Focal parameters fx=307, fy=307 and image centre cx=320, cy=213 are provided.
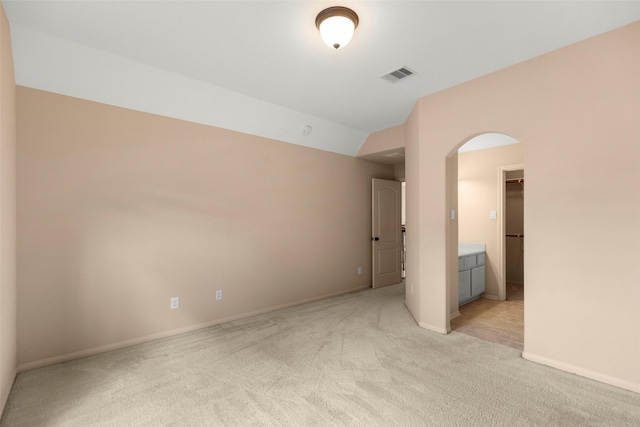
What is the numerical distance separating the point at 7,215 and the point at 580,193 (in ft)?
14.2

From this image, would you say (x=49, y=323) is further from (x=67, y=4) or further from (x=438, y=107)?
(x=438, y=107)

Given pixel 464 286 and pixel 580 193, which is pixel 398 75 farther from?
pixel 464 286

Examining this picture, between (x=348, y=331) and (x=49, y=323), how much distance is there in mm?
2787

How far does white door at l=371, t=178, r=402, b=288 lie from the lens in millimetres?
5598

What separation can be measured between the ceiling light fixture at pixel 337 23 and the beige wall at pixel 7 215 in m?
2.09

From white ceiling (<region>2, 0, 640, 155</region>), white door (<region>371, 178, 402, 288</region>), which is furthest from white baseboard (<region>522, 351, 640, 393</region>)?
white door (<region>371, 178, 402, 288</region>)

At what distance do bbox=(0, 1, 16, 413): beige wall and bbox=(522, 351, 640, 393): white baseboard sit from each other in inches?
157

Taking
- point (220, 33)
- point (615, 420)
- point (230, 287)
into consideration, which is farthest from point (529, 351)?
point (220, 33)

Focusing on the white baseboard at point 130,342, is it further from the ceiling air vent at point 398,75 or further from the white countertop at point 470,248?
the ceiling air vent at point 398,75

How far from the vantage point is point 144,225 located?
314cm

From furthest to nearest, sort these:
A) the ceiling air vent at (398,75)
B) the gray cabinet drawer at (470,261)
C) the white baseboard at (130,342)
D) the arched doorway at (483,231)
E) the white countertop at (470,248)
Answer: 1. the white countertop at (470,248)
2. the gray cabinet drawer at (470,261)
3. the arched doorway at (483,231)
4. the ceiling air vent at (398,75)
5. the white baseboard at (130,342)

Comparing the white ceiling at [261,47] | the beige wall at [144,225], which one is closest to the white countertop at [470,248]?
the beige wall at [144,225]

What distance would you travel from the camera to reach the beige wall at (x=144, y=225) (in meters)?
2.62

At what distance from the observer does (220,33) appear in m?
2.37
